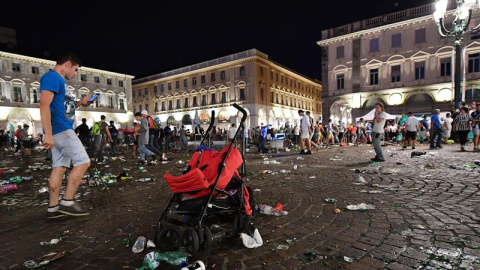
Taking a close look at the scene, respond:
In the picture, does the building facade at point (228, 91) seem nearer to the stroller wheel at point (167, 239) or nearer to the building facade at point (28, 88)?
the building facade at point (28, 88)

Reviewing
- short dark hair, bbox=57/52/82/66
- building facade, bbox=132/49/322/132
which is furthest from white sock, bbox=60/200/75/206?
building facade, bbox=132/49/322/132

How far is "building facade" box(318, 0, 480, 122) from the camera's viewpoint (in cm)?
2628

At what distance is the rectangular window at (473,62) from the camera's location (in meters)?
25.5

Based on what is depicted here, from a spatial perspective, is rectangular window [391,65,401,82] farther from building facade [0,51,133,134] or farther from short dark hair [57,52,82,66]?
building facade [0,51,133,134]

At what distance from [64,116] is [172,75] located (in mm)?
49078

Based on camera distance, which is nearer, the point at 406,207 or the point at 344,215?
the point at 344,215

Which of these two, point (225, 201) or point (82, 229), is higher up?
point (225, 201)

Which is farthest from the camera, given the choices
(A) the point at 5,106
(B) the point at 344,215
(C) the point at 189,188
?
(A) the point at 5,106

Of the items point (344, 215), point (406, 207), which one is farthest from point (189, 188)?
point (406, 207)

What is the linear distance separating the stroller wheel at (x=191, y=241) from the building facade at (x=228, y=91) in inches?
1446

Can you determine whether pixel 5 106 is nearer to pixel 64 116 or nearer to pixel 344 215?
pixel 64 116

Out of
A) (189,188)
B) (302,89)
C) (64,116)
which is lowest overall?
(189,188)

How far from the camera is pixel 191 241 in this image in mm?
2168

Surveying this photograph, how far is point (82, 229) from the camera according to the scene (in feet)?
9.78
